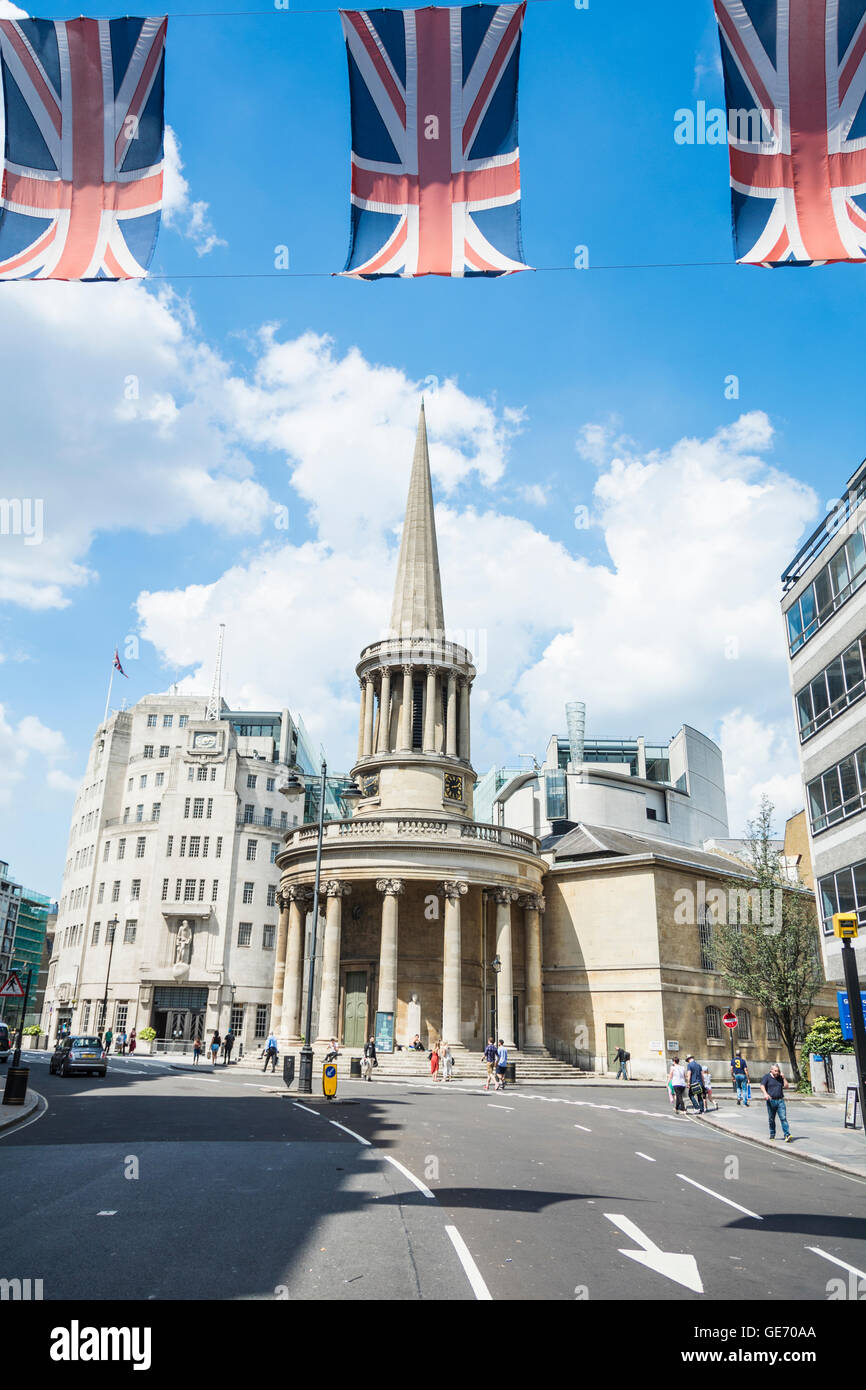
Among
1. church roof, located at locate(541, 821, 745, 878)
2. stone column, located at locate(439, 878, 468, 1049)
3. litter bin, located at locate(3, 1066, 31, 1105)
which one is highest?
church roof, located at locate(541, 821, 745, 878)

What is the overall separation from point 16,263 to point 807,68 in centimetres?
1195

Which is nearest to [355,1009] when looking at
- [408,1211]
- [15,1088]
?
[15,1088]

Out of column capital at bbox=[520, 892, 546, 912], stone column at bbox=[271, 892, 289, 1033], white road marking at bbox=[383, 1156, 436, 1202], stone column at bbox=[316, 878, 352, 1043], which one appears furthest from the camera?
column capital at bbox=[520, 892, 546, 912]

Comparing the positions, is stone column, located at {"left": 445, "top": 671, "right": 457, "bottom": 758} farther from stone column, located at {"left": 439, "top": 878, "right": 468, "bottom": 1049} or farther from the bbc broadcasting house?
the bbc broadcasting house

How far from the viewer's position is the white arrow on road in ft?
26.7

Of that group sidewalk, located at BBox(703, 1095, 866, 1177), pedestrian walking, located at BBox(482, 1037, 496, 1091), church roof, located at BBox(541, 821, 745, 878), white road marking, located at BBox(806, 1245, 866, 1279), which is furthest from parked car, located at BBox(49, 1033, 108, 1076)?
white road marking, located at BBox(806, 1245, 866, 1279)

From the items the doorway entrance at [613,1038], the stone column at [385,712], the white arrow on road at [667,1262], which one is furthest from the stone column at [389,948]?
the white arrow on road at [667,1262]

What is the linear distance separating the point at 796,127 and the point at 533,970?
4289 centimetres

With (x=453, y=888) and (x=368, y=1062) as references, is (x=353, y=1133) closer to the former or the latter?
(x=368, y=1062)

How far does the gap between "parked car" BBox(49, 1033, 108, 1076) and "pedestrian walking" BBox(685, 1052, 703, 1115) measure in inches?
875

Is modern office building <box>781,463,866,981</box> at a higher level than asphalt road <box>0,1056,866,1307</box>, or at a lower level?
higher

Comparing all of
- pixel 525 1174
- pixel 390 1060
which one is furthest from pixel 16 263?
pixel 390 1060

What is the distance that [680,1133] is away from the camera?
2328cm
